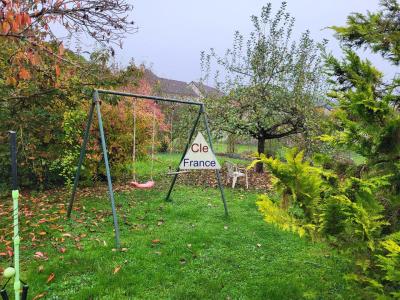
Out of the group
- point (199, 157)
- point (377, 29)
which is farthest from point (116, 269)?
point (377, 29)

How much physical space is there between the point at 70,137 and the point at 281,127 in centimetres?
604

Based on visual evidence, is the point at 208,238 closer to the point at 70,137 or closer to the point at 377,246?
the point at 377,246

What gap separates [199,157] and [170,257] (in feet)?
6.37

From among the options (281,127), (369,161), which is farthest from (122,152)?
(369,161)

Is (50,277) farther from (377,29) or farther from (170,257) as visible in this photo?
(377,29)

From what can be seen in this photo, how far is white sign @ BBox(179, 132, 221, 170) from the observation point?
5.60m

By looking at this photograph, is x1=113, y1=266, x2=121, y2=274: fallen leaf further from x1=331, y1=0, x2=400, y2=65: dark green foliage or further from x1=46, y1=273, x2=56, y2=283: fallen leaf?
x1=331, y1=0, x2=400, y2=65: dark green foliage

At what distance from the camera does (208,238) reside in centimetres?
479

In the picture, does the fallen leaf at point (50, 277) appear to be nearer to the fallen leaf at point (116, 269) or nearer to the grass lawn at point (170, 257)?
the grass lawn at point (170, 257)

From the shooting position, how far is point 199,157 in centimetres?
566

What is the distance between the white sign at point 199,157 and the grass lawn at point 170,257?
89cm

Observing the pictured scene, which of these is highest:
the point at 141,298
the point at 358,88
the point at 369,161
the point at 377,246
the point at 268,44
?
the point at 268,44

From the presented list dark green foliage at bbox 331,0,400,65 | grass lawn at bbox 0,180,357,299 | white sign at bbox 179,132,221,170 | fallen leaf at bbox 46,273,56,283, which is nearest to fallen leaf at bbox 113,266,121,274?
grass lawn at bbox 0,180,357,299

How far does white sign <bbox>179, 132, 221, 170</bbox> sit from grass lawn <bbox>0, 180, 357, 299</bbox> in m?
0.89
